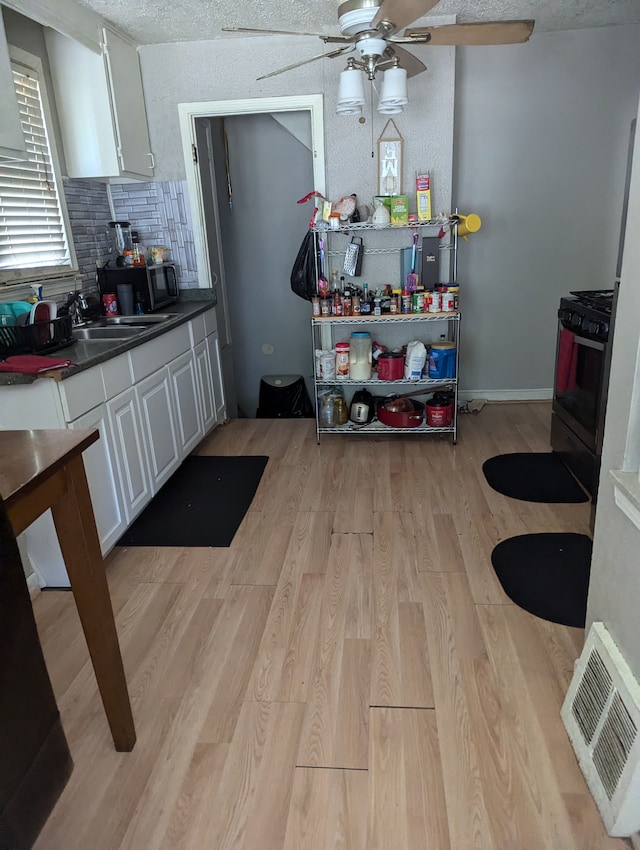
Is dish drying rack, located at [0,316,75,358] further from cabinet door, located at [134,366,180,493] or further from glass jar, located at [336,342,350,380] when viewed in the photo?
glass jar, located at [336,342,350,380]

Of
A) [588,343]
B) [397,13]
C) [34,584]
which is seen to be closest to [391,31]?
[397,13]

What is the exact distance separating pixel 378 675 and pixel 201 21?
10.9 ft

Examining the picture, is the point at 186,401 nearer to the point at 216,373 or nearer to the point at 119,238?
the point at 216,373

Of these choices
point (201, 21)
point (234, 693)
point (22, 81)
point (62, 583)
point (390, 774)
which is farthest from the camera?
point (201, 21)

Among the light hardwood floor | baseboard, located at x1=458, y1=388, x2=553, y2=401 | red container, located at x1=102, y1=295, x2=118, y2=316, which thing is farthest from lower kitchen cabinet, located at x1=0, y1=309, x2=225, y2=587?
baseboard, located at x1=458, y1=388, x2=553, y2=401

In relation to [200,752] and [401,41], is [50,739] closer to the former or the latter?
[200,752]

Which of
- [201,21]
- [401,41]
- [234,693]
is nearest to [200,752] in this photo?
→ [234,693]

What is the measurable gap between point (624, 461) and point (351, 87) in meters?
1.99

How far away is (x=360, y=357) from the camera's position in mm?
3545

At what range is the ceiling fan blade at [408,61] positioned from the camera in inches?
95.3

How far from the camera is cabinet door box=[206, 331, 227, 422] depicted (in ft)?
12.5

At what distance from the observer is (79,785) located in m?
1.46

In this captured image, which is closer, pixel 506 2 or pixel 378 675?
pixel 378 675

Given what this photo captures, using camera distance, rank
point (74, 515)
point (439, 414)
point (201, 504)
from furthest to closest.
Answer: point (439, 414)
point (201, 504)
point (74, 515)
